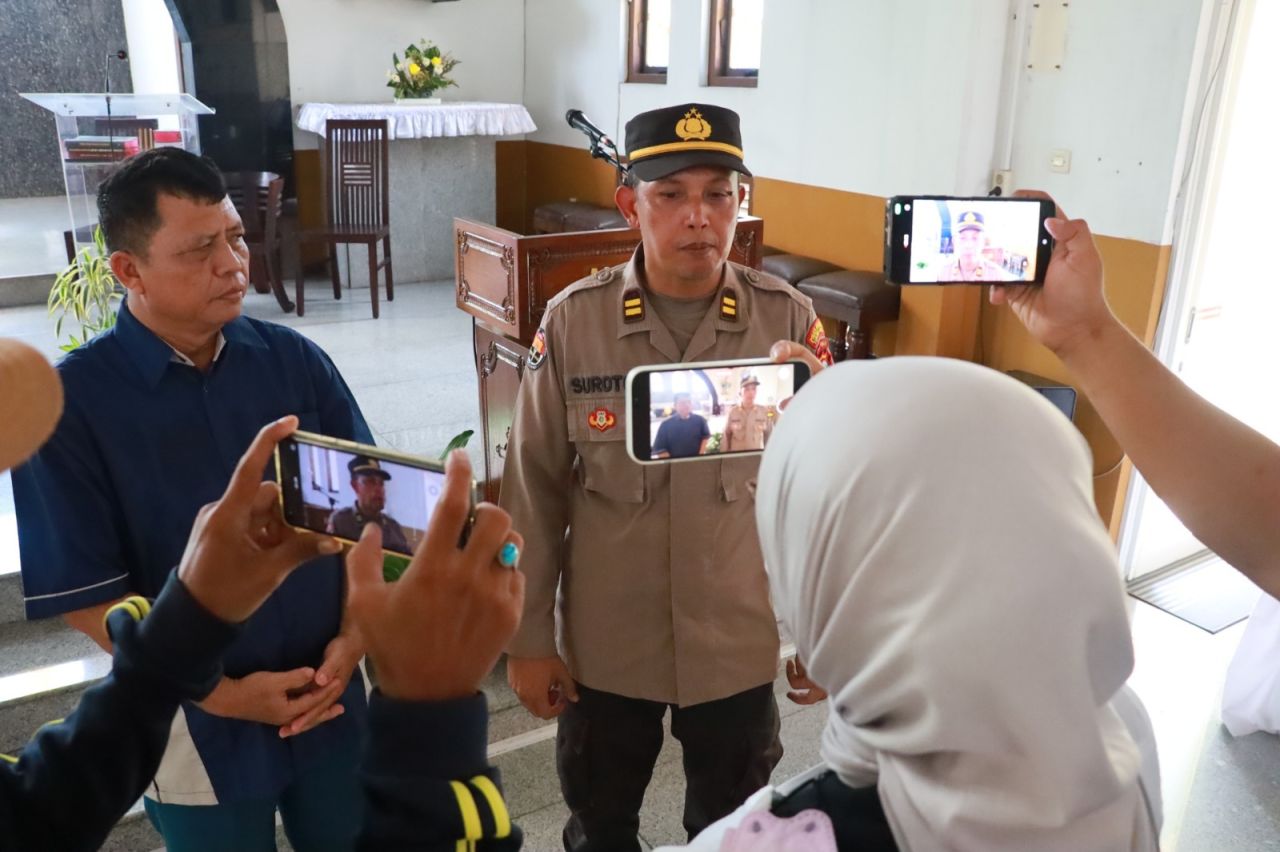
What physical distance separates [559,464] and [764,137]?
3954mm

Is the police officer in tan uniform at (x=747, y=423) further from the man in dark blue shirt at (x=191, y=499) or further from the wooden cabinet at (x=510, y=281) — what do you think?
the wooden cabinet at (x=510, y=281)

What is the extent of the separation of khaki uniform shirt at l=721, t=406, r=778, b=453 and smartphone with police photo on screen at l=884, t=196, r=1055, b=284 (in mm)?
285

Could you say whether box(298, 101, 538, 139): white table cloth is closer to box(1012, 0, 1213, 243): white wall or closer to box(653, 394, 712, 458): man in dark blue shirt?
box(1012, 0, 1213, 243): white wall

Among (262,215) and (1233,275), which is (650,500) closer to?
(1233,275)

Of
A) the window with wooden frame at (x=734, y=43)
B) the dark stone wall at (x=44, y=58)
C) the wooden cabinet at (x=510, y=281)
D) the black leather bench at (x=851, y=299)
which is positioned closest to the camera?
the wooden cabinet at (x=510, y=281)

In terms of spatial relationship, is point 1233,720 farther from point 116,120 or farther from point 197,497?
point 116,120

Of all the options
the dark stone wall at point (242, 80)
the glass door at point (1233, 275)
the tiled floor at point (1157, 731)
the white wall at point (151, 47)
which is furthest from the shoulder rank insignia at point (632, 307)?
the white wall at point (151, 47)

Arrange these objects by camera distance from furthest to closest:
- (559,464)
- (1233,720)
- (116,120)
Answer: (116,120) → (1233,720) → (559,464)

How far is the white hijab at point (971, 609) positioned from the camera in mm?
604

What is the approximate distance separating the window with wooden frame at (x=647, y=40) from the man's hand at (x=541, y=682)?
5.25 meters

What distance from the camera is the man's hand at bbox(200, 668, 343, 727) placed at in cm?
128

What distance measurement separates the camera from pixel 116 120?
4508 mm

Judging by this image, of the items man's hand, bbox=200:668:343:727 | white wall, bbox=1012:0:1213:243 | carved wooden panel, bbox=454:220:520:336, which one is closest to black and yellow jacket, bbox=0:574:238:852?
man's hand, bbox=200:668:343:727

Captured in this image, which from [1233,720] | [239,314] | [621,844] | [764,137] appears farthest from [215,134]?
[1233,720]
